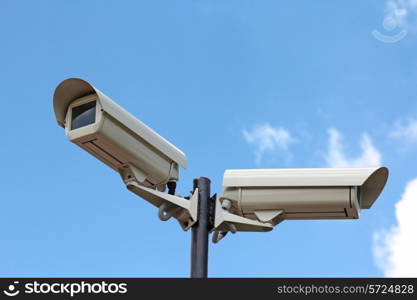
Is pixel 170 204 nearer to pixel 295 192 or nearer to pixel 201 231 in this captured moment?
pixel 201 231

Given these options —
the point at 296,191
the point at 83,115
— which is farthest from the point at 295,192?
the point at 83,115

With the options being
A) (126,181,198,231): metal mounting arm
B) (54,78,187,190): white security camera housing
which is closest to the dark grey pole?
(126,181,198,231): metal mounting arm

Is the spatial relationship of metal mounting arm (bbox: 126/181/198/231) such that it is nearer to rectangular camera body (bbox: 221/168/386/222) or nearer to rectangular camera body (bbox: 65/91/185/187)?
rectangular camera body (bbox: 65/91/185/187)

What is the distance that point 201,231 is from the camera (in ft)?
42.7

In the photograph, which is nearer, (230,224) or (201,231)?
(201,231)

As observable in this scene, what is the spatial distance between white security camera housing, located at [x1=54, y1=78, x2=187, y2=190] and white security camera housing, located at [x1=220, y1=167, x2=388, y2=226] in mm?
462

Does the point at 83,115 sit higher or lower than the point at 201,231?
higher

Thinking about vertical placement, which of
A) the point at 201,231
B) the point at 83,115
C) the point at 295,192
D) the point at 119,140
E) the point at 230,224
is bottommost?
the point at 201,231

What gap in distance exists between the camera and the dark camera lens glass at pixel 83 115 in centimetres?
1284

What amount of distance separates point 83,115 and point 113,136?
11.8 inches

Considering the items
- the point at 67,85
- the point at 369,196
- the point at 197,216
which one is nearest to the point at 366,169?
the point at 369,196

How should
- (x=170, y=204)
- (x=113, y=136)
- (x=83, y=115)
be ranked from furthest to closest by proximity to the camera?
1. (x=170, y=204)
2. (x=83, y=115)
3. (x=113, y=136)

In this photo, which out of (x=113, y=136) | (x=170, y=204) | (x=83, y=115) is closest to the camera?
(x=113, y=136)

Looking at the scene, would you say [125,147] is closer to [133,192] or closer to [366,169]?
[133,192]
